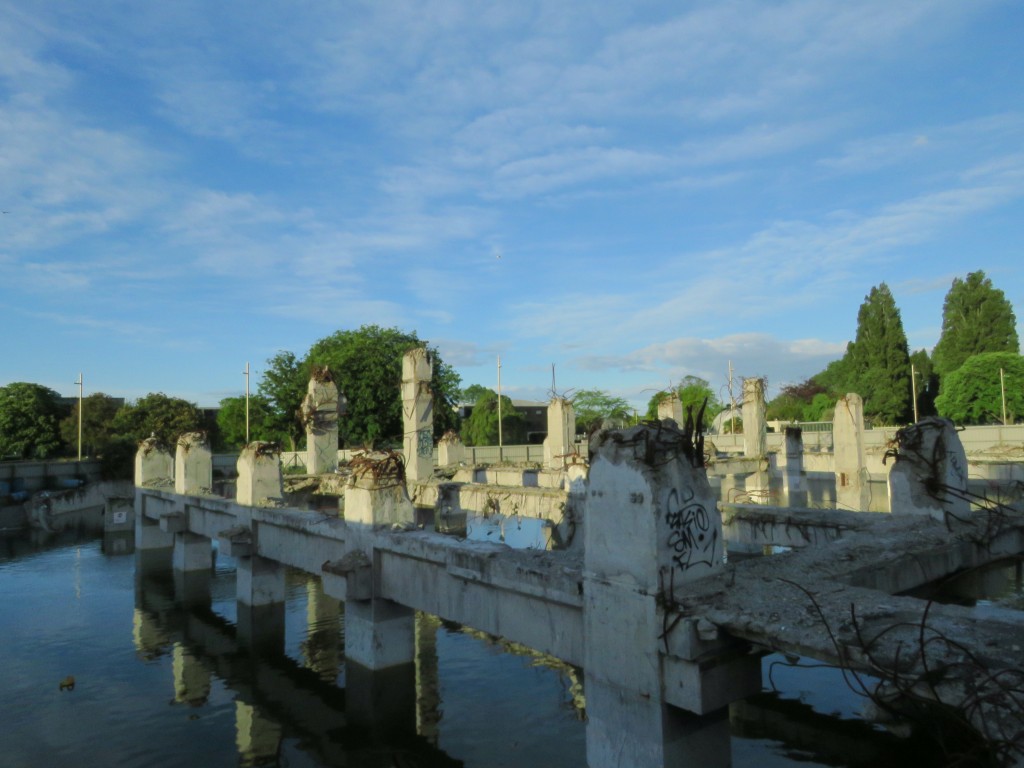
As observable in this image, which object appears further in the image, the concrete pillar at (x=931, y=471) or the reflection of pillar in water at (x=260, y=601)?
the reflection of pillar in water at (x=260, y=601)

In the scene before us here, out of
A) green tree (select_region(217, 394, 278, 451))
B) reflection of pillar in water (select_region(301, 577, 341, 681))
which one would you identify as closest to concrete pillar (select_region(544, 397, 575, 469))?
reflection of pillar in water (select_region(301, 577, 341, 681))

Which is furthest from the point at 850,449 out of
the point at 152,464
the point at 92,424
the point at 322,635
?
the point at 92,424

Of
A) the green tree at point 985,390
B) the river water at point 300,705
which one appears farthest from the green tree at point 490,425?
the river water at point 300,705

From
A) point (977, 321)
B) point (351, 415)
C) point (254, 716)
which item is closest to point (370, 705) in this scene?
point (254, 716)

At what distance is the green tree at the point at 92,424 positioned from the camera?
4631 cm

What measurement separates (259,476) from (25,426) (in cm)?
4271

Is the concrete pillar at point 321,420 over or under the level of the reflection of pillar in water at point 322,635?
over

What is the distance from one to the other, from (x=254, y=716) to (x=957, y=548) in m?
8.56

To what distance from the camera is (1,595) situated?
15.7m

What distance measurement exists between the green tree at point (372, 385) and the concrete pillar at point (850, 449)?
26.4 meters

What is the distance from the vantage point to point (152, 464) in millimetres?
20047

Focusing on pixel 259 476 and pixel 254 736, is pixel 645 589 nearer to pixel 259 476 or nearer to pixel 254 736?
pixel 254 736

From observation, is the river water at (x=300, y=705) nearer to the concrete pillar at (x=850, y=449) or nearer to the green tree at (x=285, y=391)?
the concrete pillar at (x=850, y=449)

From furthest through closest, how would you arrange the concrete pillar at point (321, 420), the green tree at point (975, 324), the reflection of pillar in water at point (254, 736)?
the green tree at point (975, 324), the concrete pillar at point (321, 420), the reflection of pillar in water at point (254, 736)
